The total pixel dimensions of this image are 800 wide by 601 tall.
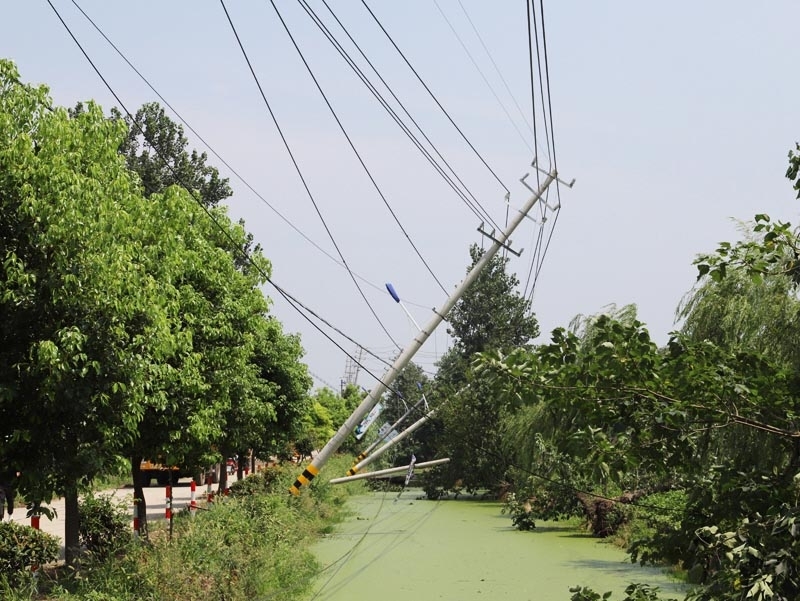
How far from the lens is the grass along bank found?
12.9 m

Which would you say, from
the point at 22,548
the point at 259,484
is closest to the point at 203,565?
the point at 22,548

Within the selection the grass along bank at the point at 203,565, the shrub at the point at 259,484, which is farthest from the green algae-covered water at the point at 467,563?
the shrub at the point at 259,484

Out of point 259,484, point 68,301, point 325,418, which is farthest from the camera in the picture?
point 325,418

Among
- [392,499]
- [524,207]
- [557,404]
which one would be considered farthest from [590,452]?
[392,499]

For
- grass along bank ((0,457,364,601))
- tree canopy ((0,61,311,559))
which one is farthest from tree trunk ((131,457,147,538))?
tree canopy ((0,61,311,559))

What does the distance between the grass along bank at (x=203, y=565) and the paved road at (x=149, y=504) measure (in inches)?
87.8

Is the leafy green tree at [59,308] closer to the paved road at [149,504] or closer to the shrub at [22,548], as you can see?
the shrub at [22,548]

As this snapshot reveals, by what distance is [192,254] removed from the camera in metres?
16.8

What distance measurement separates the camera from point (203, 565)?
14.7 m

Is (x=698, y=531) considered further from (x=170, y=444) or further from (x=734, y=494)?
(x=170, y=444)

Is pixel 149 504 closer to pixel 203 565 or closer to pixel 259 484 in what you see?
pixel 259 484

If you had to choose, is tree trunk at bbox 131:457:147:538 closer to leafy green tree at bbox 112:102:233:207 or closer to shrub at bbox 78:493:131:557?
shrub at bbox 78:493:131:557

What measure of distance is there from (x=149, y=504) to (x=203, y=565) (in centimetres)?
2185

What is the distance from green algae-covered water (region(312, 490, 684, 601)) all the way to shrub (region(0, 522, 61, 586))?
482 centimetres
